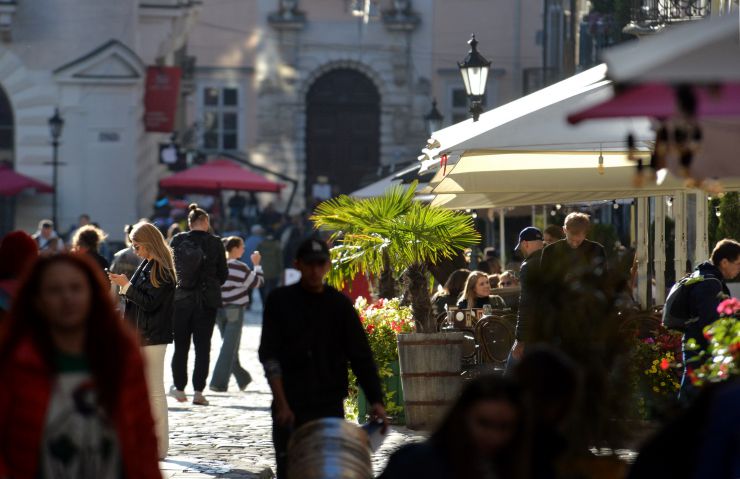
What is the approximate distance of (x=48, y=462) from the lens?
16.8 feet

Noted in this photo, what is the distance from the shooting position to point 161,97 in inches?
1451

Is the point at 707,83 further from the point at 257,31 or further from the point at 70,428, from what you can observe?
the point at 257,31

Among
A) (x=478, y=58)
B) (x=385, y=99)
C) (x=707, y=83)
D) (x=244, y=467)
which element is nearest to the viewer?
(x=707, y=83)

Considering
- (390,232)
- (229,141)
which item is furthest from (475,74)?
(229,141)

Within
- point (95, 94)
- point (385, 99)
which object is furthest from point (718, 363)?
point (385, 99)

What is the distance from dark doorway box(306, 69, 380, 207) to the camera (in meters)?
54.6

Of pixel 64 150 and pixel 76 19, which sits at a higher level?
pixel 76 19

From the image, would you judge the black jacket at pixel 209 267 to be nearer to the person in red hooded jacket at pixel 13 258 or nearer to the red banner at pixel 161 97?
the person in red hooded jacket at pixel 13 258

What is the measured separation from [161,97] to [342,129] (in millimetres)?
18399

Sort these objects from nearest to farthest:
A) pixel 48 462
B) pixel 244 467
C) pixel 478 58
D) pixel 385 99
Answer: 1. pixel 48 462
2. pixel 244 467
3. pixel 478 58
4. pixel 385 99

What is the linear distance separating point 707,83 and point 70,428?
7.01 feet

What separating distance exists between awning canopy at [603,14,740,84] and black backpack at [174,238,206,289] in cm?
1008

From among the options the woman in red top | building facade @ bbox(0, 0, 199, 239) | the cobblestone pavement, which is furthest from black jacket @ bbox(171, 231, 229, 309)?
building facade @ bbox(0, 0, 199, 239)

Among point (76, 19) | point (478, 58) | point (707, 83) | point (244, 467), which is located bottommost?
point (244, 467)
